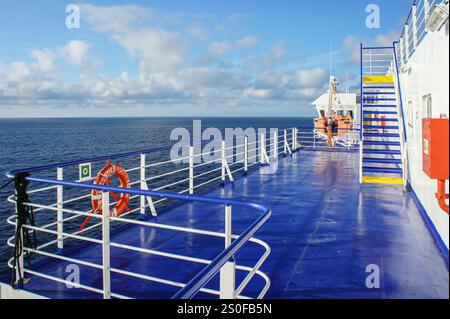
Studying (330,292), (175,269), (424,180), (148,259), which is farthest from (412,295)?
(424,180)

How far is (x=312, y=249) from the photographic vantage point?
3986mm

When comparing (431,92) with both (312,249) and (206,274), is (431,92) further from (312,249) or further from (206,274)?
(206,274)

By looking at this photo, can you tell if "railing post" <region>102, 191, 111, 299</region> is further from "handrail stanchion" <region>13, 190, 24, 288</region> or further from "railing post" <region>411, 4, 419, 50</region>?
"railing post" <region>411, 4, 419, 50</region>

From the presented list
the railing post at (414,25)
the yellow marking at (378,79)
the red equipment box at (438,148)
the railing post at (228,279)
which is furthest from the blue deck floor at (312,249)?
the yellow marking at (378,79)

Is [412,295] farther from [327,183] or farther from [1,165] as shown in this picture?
[1,165]

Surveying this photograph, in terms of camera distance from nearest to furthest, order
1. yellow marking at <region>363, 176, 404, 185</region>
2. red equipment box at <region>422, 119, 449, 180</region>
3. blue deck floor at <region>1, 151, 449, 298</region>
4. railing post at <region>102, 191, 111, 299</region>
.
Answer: red equipment box at <region>422, 119, 449, 180</region>, railing post at <region>102, 191, 111, 299</region>, blue deck floor at <region>1, 151, 449, 298</region>, yellow marking at <region>363, 176, 404, 185</region>

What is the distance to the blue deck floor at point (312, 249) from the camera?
312 cm

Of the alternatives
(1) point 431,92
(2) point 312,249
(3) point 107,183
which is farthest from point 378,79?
(3) point 107,183

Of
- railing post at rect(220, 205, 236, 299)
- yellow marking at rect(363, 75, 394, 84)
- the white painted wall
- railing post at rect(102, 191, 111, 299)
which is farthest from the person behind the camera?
yellow marking at rect(363, 75, 394, 84)

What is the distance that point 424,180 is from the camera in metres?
5.18

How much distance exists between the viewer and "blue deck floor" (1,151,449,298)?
3.12m

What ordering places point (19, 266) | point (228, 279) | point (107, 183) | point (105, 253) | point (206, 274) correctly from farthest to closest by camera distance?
point (107, 183), point (19, 266), point (105, 253), point (228, 279), point (206, 274)

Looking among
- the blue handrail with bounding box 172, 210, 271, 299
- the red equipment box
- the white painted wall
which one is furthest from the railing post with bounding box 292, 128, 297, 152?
the blue handrail with bounding box 172, 210, 271, 299

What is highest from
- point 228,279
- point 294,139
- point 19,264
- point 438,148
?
point 294,139
